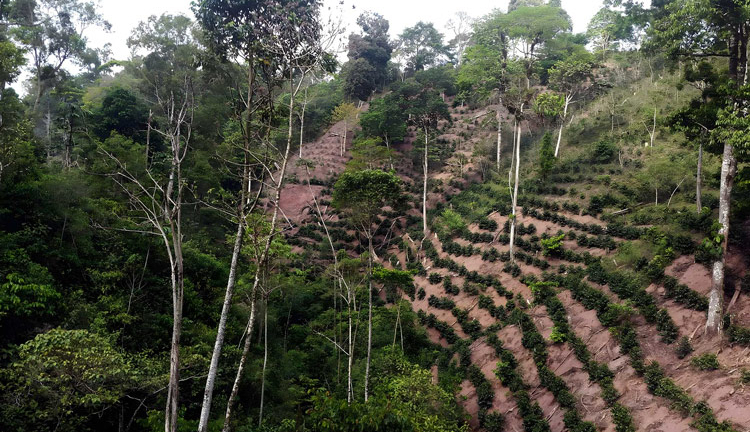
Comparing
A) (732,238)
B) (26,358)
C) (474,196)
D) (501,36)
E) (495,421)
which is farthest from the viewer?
(501,36)

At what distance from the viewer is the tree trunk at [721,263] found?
11234 millimetres

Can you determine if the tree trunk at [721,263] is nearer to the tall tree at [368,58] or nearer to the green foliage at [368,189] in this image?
the green foliage at [368,189]

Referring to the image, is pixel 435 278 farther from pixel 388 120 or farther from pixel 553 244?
pixel 388 120

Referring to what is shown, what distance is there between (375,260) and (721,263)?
16.4 metres

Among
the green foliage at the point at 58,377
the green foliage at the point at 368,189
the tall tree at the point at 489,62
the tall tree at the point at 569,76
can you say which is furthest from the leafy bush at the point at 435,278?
the green foliage at the point at 58,377

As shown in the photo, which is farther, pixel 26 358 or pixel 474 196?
pixel 474 196

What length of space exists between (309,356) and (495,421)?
7568 millimetres

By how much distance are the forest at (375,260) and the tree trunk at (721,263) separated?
64 millimetres

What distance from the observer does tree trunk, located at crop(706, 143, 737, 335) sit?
11234 millimetres

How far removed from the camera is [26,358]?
8.54 metres

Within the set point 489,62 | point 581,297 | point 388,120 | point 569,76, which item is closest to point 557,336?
point 581,297

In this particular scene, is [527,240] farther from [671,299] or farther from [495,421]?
[495,421]

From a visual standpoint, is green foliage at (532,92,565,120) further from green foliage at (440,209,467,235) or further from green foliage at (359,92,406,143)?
green foliage at (359,92,406,143)

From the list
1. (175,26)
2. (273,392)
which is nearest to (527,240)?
(273,392)
